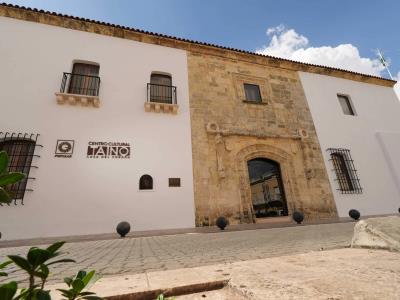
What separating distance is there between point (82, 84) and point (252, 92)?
7.12 m

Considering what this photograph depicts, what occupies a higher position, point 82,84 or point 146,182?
point 82,84

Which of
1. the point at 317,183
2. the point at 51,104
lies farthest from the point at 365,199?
the point at 51,104

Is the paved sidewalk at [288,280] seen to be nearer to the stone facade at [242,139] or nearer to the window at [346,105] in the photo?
the stone facade at [242,139]

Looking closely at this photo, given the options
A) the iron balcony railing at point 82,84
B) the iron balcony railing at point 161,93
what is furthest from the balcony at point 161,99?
the iron balcony railing at point 82,84

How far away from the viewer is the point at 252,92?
1045cm

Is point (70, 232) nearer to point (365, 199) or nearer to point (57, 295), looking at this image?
point (57, 295)

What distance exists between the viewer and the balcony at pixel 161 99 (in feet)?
26.6

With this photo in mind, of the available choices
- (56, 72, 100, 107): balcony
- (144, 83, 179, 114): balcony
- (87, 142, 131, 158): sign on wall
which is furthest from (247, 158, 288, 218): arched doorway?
(56, 72, 100, 107): balcony

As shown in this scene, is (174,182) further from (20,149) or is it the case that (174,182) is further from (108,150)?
(20,149)

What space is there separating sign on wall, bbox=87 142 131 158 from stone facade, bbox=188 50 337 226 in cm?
236

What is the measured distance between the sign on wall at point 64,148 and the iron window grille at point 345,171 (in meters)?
10.2

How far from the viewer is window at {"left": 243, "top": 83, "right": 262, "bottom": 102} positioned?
1029 cm

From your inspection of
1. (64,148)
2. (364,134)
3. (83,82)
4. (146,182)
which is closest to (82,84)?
(83,82)

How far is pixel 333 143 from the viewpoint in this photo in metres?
10.3
